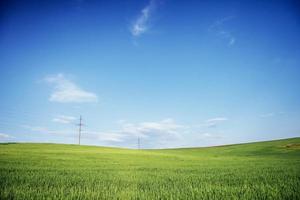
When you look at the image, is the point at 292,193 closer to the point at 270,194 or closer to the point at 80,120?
the point at 270,194

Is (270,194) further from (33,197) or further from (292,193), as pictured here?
(33,197)

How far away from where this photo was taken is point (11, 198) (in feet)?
15.5

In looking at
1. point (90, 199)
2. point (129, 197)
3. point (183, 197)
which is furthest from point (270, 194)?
point (90, 199)

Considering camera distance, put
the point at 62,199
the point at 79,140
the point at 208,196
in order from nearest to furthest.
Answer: the point at 62,199 → the point at 208,196 → the point at 79,140

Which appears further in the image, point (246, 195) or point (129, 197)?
point (246, 195)

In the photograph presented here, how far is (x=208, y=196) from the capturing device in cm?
503

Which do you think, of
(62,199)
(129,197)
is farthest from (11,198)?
(129,197)

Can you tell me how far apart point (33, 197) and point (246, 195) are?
5273 millimetres

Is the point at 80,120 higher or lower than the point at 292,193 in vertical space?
higher

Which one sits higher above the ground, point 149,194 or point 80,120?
point 80,120

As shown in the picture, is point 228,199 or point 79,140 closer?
point 228,199

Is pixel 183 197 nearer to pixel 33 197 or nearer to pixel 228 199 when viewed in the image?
pixel 228 199

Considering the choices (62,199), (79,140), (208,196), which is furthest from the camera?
(79,140)

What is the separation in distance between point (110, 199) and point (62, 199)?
3.60 feet
